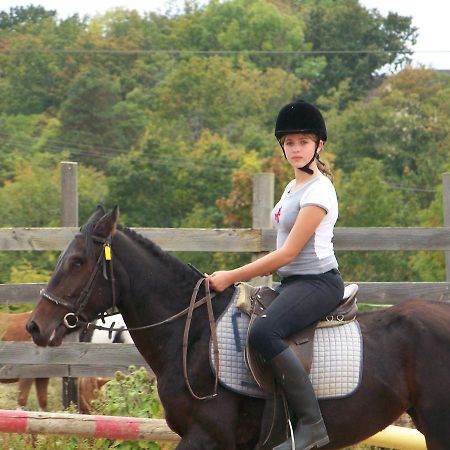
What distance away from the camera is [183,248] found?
328 inches

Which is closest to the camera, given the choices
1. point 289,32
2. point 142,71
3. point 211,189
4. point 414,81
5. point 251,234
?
point 251,234

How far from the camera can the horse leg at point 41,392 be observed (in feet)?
31.7

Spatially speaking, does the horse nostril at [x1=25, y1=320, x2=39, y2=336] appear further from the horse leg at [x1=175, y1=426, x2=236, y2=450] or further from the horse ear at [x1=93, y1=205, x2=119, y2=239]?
the horse leg at [x1=175, y1=426, x2=236, y2=450]

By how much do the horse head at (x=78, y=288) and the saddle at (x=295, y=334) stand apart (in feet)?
2.47

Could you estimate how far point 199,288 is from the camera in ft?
17.3

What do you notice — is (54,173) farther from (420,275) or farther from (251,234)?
(251,234)

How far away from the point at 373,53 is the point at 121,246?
82229mm

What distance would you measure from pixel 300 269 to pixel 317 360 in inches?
18.7

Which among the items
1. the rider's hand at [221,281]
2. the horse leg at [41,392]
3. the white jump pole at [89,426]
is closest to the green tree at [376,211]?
the horse leg at [41,392]

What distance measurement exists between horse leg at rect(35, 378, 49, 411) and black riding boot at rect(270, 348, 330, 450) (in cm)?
503

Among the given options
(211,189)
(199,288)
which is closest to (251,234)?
(199,288)

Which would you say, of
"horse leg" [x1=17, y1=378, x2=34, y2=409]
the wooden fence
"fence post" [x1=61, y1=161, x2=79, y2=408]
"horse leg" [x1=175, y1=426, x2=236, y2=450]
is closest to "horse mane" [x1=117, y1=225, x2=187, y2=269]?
"horse leg" [x1=175, y1=426, x2=236, y2=450]

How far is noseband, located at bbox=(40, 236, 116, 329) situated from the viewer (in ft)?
16.6

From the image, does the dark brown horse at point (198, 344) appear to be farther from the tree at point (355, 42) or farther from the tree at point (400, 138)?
the tree at point (355, 42)
